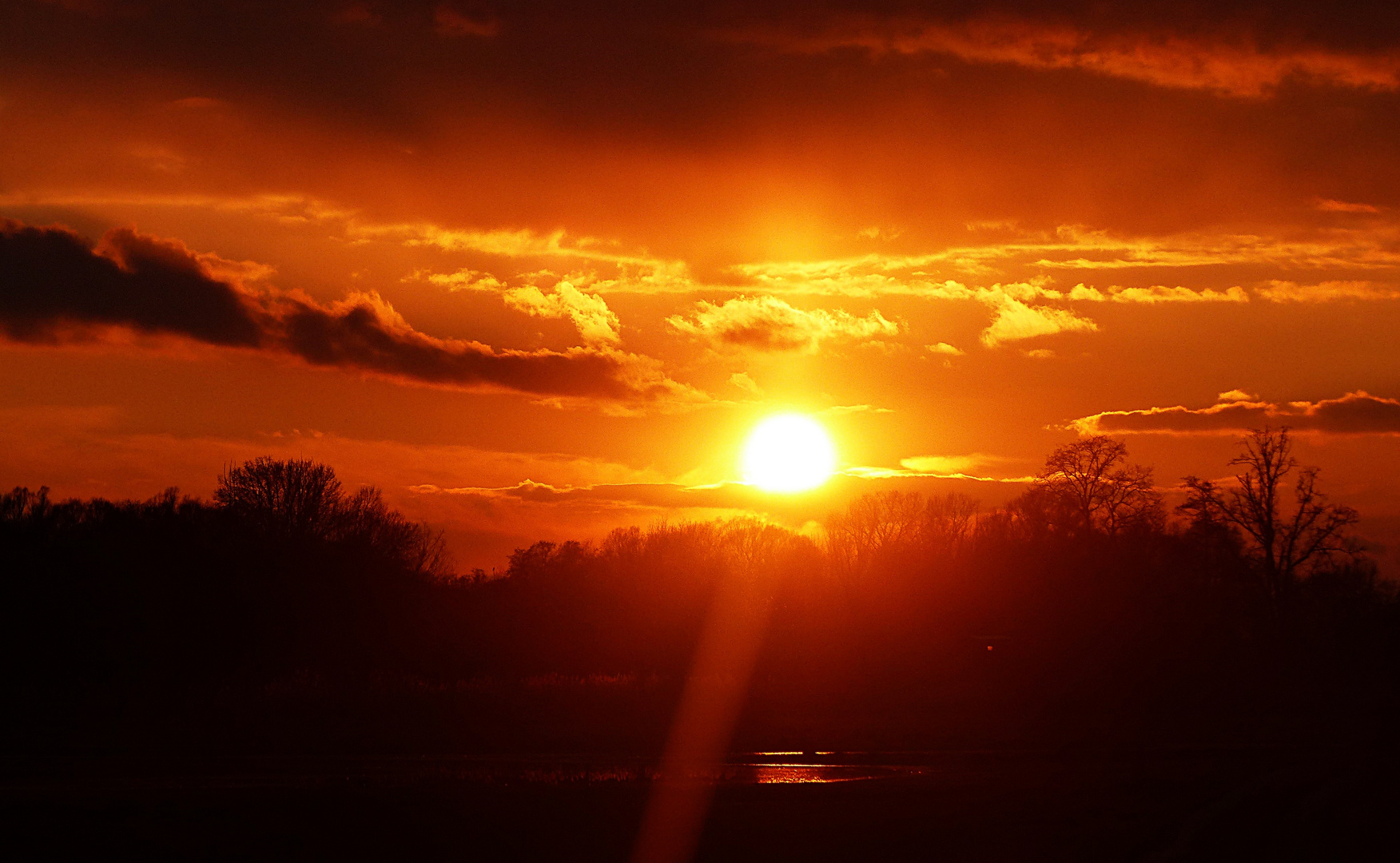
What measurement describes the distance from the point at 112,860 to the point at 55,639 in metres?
40.2

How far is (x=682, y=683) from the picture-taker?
43.8 meters

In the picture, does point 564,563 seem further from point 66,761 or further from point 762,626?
point 66,761

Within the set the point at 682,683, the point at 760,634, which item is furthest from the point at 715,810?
the point at 760,634

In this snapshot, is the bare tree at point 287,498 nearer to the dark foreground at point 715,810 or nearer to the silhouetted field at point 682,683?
the silhouetted field at point 682,683

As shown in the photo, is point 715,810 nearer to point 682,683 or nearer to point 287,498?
point 682,683

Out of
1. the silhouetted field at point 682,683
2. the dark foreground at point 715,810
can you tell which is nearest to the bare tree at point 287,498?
the silhouetted field at point 682,683

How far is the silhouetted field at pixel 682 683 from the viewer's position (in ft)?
61.1

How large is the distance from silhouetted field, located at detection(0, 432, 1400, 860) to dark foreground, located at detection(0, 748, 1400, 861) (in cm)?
12

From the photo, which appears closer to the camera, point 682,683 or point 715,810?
point 715,810

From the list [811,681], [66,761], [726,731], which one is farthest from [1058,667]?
[66,761]

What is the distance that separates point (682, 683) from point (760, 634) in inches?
574

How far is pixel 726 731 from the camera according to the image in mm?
35344

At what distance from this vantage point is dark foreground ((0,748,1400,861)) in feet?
53.6

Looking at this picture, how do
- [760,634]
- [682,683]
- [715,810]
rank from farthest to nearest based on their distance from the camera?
[760,634], [682,683], [715,810]
